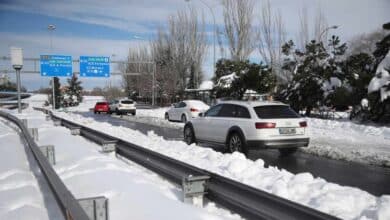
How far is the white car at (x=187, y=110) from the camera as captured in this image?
78.7 feet

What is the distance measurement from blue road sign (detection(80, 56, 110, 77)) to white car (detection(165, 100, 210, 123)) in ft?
62.3

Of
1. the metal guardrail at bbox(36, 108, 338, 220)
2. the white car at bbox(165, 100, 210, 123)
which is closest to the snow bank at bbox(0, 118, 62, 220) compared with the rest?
the metal guardrail at bbox(36, 108, 338, 220)

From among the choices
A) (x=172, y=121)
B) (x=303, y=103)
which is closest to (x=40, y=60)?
(x=172, y=121)

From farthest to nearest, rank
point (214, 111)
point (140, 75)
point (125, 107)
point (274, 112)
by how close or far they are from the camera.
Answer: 1. point (140, 75)
2. point (125, 107)
3. point (214, 111)
4. point (274, 112)

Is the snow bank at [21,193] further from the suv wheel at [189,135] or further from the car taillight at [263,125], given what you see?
the suv wheel at [189,135]

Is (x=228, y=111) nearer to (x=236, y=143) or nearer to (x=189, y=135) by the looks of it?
(x=236, y=143)

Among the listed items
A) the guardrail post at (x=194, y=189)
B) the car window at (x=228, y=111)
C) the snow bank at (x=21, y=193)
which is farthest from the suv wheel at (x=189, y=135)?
the guardrail post at (x=194, y=189)

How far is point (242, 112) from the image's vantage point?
434 inches

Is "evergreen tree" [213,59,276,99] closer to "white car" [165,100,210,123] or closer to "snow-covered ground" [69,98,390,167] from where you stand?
"white car" [165,100,210,123]

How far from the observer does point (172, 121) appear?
87.0ft

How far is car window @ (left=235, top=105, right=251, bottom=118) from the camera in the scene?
10.8 meters

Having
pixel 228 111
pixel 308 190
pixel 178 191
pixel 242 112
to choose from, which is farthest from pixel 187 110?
pixel 308 190

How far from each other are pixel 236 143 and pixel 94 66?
114ft

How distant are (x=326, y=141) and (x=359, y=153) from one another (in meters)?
3.19
